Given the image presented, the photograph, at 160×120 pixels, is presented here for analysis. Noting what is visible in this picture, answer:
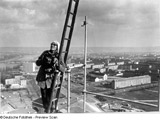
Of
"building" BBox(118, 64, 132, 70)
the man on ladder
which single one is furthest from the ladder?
"building" BBox(118, 64, 132, 70)

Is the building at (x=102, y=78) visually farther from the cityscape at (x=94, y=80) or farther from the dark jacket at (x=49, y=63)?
the dark jacket at (x=49, y=63)

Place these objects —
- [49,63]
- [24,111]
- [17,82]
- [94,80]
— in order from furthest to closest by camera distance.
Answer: [94,80]
[17,82]
[24,111]
[49,63]

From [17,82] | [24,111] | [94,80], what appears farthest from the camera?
[94,80]

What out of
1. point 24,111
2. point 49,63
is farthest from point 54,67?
point 24,111

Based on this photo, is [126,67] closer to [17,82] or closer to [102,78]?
[102,78]

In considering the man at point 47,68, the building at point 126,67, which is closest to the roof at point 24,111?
the man at point 47,68

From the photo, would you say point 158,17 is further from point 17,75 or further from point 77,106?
point 17,75
